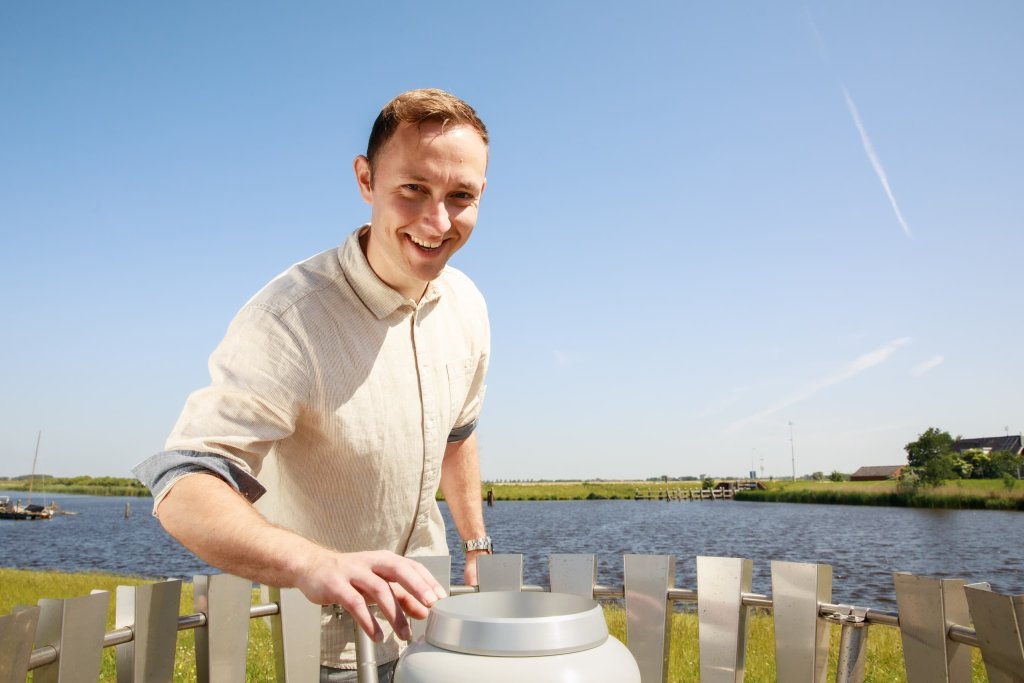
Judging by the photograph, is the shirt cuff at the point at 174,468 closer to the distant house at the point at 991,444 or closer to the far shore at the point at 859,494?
the far shore at the point at 859,494

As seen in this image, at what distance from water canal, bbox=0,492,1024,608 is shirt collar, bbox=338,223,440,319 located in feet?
52.5

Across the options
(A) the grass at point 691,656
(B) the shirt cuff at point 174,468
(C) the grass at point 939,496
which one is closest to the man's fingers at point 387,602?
(B) the shirt cuff at point 174,468

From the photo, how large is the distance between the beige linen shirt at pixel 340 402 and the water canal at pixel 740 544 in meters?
15.8

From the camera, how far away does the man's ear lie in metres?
1.98

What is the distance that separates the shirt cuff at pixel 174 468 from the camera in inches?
55.3

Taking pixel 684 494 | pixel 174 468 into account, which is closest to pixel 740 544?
pixel 174 468

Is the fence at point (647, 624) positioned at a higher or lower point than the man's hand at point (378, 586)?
lower

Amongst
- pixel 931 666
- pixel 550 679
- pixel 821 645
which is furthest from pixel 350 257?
pixel 931 666

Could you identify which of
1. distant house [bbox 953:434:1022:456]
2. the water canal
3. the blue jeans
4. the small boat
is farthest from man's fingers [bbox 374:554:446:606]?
distant house [bbox 953:434:1022:456]

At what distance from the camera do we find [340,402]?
1.85 meters

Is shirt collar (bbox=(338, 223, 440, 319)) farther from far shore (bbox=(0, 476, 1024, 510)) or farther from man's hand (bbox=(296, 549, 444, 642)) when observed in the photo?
far shore (bbox=(0, 476, 1024, 510))

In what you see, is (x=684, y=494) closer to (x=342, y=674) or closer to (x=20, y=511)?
(x=20, y=511)

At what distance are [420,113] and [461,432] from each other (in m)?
1.26

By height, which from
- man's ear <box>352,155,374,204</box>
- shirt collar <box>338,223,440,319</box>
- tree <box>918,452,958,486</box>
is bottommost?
tree <box>918,452,958,486</box>
